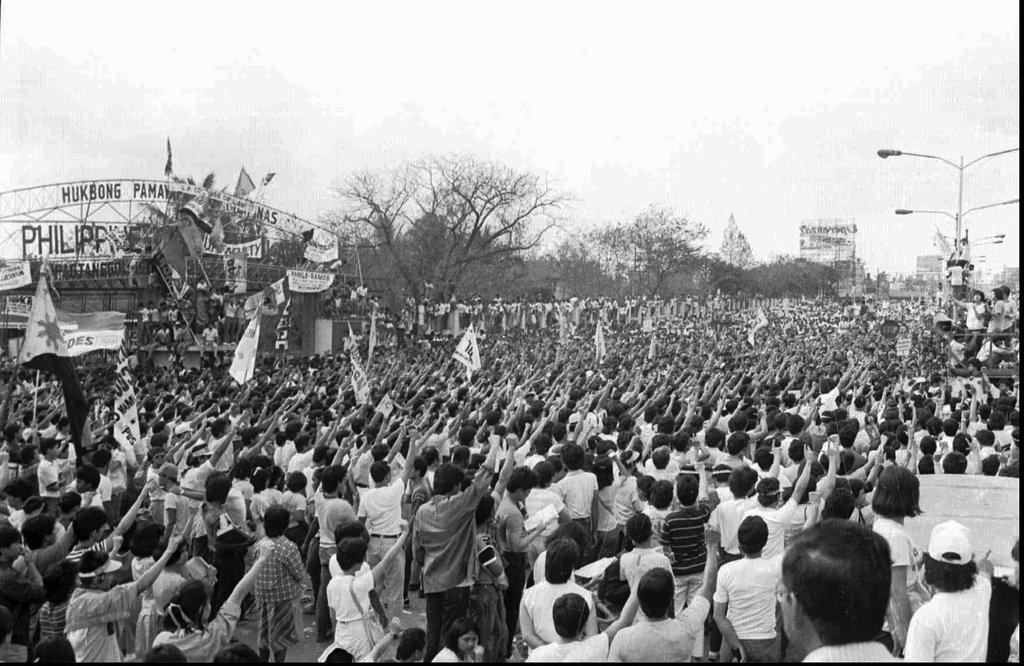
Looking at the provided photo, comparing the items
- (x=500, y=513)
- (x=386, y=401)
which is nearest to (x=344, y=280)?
(x=386, y=401)

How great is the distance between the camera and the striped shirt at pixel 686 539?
4.96m

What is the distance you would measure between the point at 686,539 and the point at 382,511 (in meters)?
2.24

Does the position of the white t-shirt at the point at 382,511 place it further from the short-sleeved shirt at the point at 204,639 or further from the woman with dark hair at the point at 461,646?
the woman with dark hair at the point at 461,646

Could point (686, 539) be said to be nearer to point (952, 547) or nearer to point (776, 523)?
point (776, 523)

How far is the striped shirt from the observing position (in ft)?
16.3

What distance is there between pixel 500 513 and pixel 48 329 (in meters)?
4.76

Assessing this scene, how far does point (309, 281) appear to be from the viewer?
28.8 metres

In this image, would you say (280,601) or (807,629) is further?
(280,601)

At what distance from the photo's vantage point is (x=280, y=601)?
5191 mm

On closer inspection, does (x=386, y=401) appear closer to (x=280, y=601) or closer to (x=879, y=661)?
(x=280, y=601)

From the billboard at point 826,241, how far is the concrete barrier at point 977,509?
109m

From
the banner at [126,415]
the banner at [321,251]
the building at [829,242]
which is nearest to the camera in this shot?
the banner at [126,415]

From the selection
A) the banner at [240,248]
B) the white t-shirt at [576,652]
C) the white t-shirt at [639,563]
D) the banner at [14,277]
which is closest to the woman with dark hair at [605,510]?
the white t-shirt at [639,563]

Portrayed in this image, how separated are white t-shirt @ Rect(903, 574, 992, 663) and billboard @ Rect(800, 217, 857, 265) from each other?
112 meters
